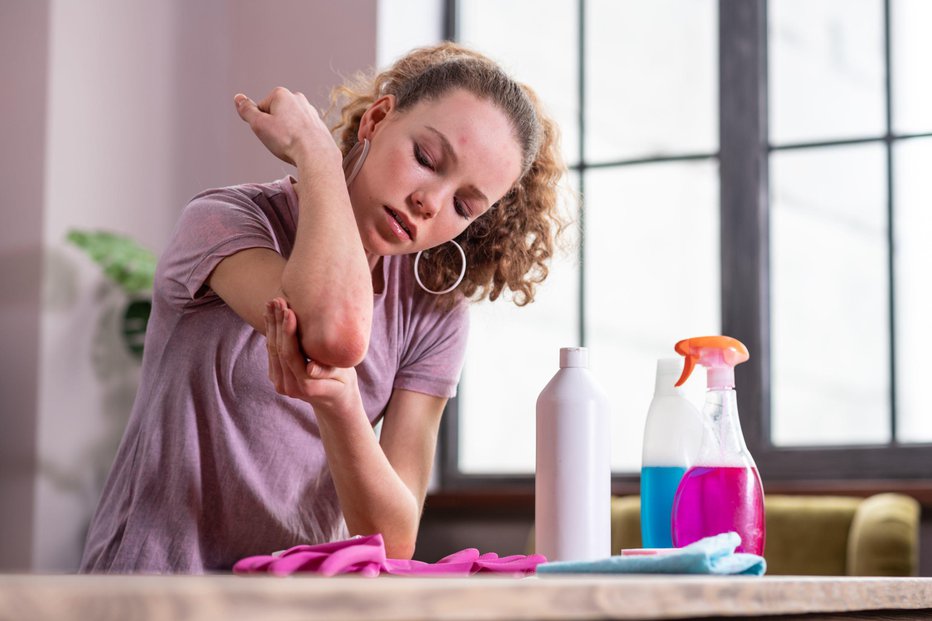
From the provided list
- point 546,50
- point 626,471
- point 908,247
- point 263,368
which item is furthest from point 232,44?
point 263,368

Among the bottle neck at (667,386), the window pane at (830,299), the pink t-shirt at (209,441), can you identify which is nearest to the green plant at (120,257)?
the window pane at (830,299)

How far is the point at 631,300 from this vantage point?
3479 mm

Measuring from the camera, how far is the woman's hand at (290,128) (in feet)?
3.88

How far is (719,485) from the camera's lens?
41.7 inches

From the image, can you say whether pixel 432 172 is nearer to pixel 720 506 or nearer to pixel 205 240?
pixel 205 240

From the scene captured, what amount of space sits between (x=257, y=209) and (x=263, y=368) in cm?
18

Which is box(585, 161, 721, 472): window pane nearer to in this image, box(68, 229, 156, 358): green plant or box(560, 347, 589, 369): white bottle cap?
box(68, 229, 156, 358): green plant

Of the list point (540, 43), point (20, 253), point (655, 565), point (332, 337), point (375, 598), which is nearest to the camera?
point (375, 598)

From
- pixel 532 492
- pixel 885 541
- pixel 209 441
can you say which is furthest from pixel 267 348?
pixel 532 492

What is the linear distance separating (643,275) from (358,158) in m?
2.19

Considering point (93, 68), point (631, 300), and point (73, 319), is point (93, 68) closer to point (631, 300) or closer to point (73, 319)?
point (73, 319)

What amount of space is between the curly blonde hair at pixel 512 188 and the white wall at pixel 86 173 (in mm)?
2007

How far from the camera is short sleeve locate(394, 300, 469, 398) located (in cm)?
144

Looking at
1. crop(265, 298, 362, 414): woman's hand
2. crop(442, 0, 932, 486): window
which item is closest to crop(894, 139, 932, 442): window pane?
crop(442, 0, 932, 486): window
